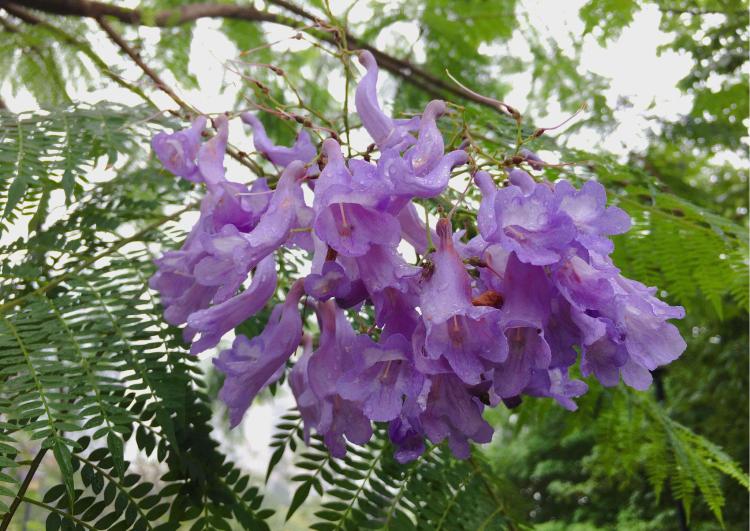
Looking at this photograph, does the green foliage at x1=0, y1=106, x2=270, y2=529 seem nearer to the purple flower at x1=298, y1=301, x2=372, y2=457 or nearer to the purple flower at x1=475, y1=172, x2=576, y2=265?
the purple flower at x1=298, y1=301, x2=372, y2=457

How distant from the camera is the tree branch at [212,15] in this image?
1664 millimetres

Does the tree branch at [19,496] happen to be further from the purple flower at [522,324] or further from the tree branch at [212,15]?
Answer: the tree branch at [212,15]

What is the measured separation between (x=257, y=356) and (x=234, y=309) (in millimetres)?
58

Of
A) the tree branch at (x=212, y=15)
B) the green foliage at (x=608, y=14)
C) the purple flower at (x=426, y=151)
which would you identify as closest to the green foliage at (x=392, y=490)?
the purple flower at (x=426, y=151)

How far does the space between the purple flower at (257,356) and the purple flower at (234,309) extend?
0.07ft

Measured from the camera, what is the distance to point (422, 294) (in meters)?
0.64

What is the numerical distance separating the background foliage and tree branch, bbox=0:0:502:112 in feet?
0.10

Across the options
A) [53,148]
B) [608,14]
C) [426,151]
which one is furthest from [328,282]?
[608,14]

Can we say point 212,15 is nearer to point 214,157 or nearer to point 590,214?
point 214,157

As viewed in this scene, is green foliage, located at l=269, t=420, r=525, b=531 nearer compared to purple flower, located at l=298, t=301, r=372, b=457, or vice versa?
purple flower, located at l=298, t=301, r=372, b=457

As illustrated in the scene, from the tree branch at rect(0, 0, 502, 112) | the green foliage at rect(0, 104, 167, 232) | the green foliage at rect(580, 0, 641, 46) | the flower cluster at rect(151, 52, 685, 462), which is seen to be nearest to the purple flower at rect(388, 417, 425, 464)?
the flower cluster at rect(151, 52, 685, 462)

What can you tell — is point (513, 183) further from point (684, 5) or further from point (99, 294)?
point (684, 5)

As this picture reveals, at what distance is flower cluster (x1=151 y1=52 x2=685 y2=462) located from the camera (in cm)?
61

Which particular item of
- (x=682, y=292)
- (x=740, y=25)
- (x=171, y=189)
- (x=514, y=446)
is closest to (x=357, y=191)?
(x=171, y=189)
